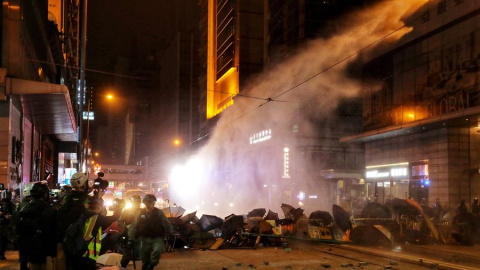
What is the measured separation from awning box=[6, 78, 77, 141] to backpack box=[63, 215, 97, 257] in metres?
9.78

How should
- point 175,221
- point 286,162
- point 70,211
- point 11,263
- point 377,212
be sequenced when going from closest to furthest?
point 70,211 → point 11,263 → point 175,221 → point 377,212 → point 286,162

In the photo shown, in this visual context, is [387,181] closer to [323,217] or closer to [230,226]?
[323,217]

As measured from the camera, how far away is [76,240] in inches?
188

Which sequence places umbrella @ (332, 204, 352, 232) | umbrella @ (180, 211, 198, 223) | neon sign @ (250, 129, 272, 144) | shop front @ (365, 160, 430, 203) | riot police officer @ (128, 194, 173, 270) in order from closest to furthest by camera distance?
riot police officer @ (128, 194, 173, 270) → umbrella @ (180, 211, 198, 223) → umbrella @ (332, 204, 352, 232) → shop front @ (365, 160, 430, 203) → neon sign @ (250, 129, 272, 144)

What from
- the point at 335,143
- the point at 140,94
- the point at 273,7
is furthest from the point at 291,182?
the point at 140,94

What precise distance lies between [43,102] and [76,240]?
11989mm

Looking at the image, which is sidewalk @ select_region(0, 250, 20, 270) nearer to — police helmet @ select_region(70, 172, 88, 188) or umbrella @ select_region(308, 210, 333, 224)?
police helmet @ select_region(70, 172, 88, 188)

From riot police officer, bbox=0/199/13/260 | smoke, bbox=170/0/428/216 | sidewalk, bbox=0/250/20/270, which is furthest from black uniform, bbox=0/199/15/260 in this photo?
smoke, bbox=170/0/428/216

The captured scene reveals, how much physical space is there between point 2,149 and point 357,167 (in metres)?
27.7

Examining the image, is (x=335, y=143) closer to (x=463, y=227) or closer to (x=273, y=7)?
(x=273, y=7)

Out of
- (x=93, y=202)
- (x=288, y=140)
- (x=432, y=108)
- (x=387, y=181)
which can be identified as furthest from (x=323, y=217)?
(x=288, y=140)

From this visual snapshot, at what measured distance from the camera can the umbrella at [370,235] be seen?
12.9 metres

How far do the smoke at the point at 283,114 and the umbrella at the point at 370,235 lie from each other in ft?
51.8

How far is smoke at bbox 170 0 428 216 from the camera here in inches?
1310
